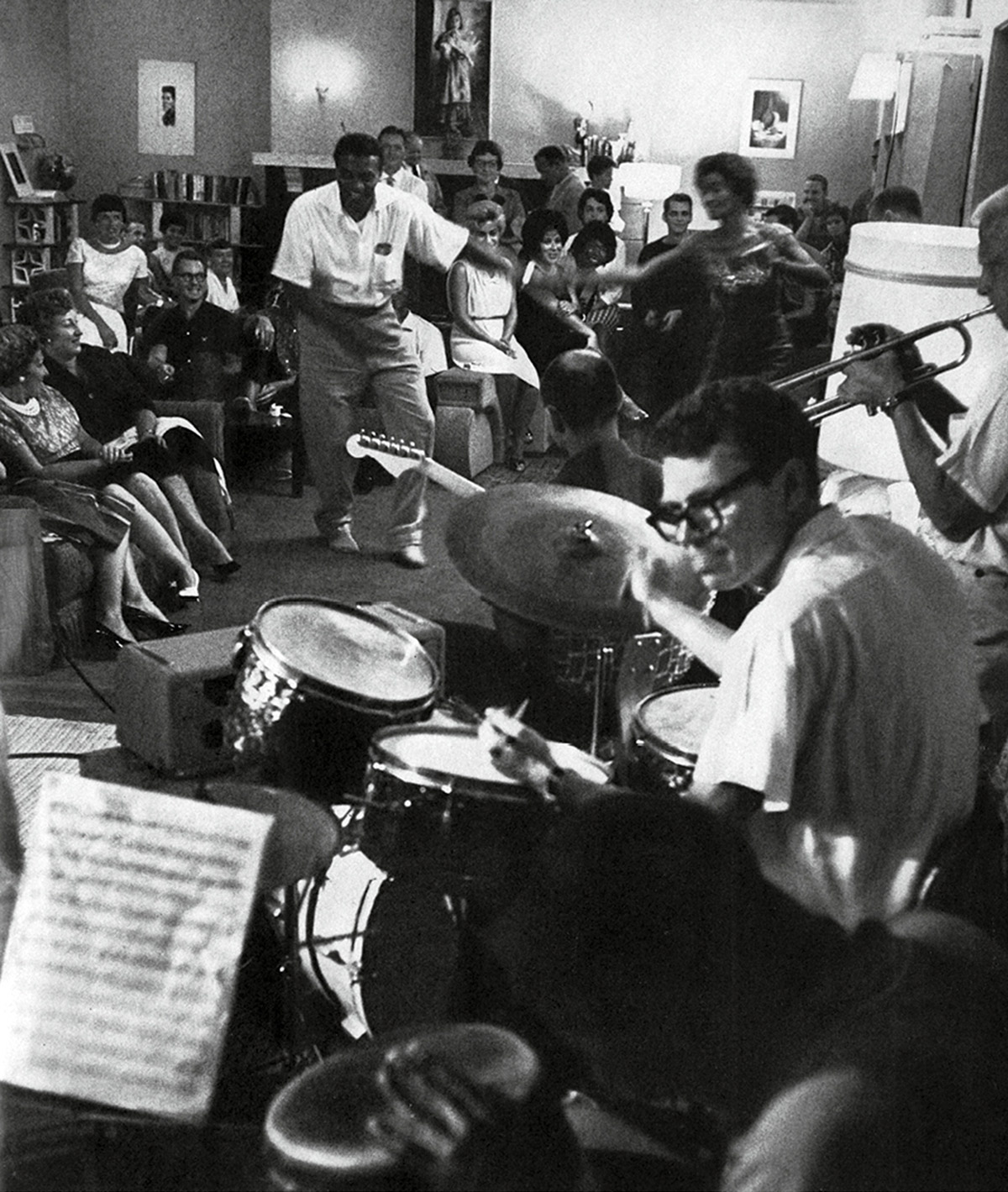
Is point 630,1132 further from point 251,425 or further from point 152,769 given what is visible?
point 251,425

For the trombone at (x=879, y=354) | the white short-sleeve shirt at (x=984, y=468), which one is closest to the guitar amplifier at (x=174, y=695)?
the trombone at (x=879, y=354)

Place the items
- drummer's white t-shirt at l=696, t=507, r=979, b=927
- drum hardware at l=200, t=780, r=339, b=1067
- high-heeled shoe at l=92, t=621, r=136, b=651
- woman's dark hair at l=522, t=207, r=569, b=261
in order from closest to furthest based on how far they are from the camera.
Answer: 1. drummer's white t-shirt at l=696, t=507, r=979, b=927
2. woman's dark hair at l=522, t=207, r=569, b=261
3. drum hardware at l=200, t=780, r=339, b=1067
4. high-heeled shoe at l=92, t=621, r=136, b=651

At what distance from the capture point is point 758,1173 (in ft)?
5.53

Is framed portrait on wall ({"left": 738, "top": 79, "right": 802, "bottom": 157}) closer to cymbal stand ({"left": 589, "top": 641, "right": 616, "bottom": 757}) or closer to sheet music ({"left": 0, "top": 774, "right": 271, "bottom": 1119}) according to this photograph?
cymbal stand ({"left": 589, "top": 641, "right": 616, "bottom": 757})

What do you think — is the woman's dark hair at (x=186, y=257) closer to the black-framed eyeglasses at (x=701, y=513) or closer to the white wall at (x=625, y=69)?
the white wall at (x=625, y=69)

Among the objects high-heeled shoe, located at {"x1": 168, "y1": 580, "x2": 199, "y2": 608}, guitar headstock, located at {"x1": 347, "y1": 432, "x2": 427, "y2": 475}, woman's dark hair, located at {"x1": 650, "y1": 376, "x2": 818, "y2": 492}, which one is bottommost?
high-heeled shoe, located at {"x1": 168, "y1": 580, "x2": 199, "y2": 608}

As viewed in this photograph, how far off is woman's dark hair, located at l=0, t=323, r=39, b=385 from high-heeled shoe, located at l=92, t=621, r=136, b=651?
311 millimetres

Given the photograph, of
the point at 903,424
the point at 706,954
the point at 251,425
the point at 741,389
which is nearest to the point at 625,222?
the point at 741,389

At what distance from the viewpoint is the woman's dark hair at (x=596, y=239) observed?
5.28 ft

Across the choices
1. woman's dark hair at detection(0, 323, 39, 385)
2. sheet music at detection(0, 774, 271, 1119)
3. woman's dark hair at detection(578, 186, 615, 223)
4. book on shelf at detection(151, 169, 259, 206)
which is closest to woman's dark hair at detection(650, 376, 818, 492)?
woman's dark hair at detection(578, 186, 615, 223)

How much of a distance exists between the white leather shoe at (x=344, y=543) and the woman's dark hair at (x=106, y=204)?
1.40 feet

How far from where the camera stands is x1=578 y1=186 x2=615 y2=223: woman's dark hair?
1587mm

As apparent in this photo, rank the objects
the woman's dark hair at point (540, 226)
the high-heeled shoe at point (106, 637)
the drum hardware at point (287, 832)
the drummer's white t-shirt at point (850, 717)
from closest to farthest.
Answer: the drummer's white t-shirt at point (850, 717), the woman's dark hair at point (540, 226), the drum hardware at point (287, 832), the high-heeled shoe at point (106, 637)

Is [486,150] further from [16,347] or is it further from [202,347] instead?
[16,347]
